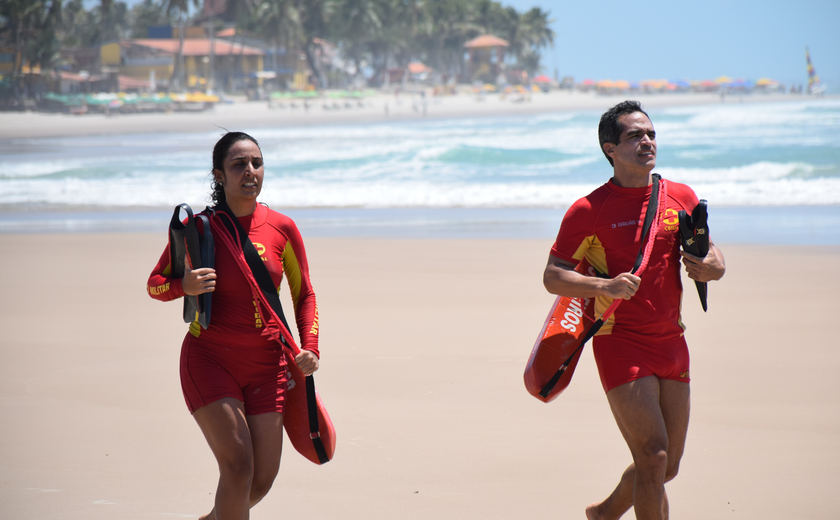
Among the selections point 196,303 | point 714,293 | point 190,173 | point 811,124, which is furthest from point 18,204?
point 811,124

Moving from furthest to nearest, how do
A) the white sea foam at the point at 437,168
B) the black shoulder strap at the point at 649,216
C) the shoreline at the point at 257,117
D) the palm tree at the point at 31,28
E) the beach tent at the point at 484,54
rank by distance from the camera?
the beach tent at the point at 484,54 < the palm tree at the point at 31,28 < the shoreline at the point at 257,117 < the white sea foam at the point at 437,168 < the black shoulder strap at the point at 649,216

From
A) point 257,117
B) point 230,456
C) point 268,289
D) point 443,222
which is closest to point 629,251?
point 268,289

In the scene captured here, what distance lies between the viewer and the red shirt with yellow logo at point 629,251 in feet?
9.56

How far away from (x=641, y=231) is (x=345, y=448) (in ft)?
7.05

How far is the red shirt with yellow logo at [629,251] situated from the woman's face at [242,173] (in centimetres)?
115

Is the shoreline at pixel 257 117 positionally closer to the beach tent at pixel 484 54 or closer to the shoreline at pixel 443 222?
the shoreline at pixel 443 222

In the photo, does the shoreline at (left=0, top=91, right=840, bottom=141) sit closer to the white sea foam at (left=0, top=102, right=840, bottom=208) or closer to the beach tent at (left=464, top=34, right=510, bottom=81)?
the white sea foam at (left=0, top=102, right=840, bottom=208)

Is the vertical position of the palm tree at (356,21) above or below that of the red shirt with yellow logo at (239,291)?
above

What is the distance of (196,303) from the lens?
2.84 meters

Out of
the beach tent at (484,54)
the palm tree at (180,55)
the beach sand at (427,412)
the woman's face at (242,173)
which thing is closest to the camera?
the woman's face at (242,173)

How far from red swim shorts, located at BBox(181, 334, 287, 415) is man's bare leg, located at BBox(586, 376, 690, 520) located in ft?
4.06

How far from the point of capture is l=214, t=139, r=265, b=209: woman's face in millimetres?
2955

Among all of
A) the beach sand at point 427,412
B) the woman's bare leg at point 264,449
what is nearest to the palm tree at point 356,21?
the beach sand at point 427,412

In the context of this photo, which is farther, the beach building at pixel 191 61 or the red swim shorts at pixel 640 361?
the beach building at pixel 191 61
